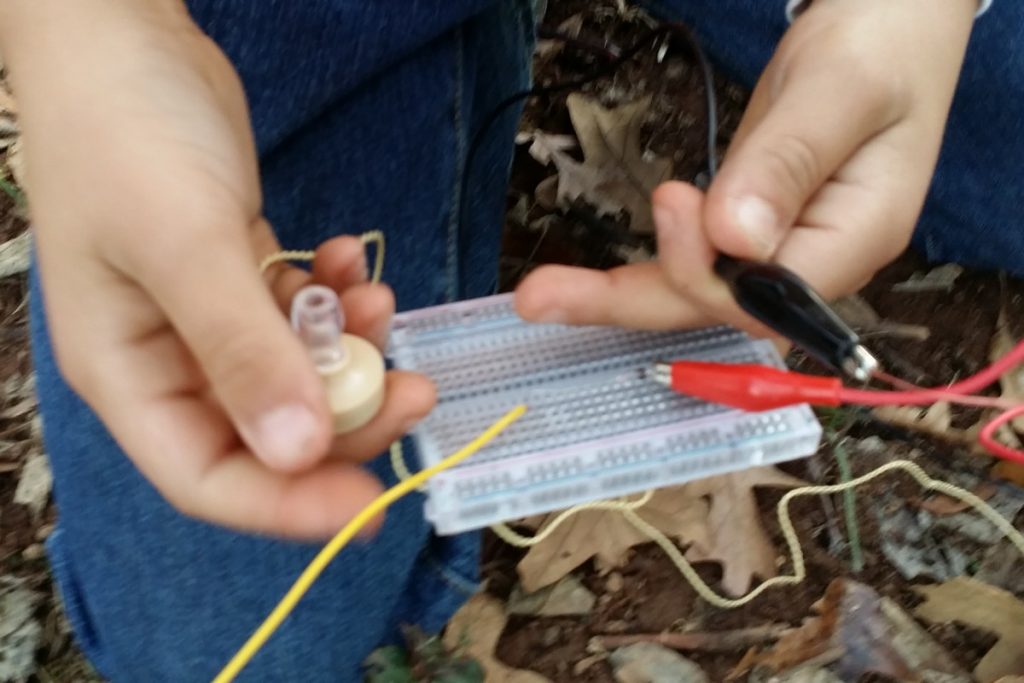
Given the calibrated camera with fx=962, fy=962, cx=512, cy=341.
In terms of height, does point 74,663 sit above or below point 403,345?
below

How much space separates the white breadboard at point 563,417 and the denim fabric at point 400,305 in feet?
0.95

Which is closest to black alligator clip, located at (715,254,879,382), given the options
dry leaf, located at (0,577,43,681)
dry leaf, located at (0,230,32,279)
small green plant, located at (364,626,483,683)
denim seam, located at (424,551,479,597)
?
denim seam, located at (424,551,479,597)

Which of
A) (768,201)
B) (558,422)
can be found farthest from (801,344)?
(558,422)

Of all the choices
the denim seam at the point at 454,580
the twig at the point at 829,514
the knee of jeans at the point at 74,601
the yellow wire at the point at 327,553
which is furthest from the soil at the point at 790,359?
the yellow wire at the point at 327,553

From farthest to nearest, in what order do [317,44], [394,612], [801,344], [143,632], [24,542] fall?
[24,542] → [394,612] → [143,632] → [317,44] → [801,344]

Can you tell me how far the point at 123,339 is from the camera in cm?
75

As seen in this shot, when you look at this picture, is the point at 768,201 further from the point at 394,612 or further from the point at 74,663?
the point at 74,663

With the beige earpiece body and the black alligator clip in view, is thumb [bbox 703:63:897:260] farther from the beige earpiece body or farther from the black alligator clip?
the beige earpiece body

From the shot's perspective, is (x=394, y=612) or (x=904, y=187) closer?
(x=904, y=187)

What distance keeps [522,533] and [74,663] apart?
2.12 feet

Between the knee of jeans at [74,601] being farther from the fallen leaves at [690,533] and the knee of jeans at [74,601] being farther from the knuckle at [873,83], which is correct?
the knuckle at [873,83]

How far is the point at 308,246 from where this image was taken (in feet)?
3.66

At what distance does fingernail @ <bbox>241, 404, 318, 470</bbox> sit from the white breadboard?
0.19 meters

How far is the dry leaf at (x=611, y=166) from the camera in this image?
1606 millimetres
